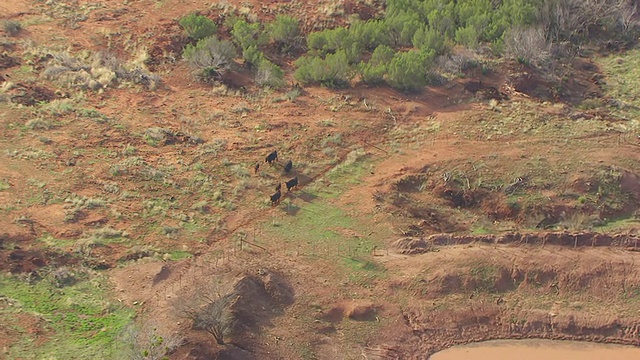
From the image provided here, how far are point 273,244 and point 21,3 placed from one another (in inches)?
867

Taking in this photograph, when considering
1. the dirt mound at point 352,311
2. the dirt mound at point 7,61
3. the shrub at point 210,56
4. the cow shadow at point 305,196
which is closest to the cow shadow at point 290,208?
the cow shadow at point 305,196

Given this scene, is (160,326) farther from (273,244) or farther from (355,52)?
(355,52)

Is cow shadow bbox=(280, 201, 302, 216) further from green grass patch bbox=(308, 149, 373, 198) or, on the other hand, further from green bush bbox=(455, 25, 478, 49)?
green bush bbox=(455, 25, 478, 49)

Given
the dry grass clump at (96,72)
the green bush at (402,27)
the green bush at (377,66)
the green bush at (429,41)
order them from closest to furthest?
the dry grass clump at (96,72) < the green bush at (377,66) < the green bush at (429,41) < the green bush at (402,27)

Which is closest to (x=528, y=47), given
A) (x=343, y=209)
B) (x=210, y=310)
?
(x=343, y=209)

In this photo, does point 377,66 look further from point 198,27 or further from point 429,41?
point 198,27

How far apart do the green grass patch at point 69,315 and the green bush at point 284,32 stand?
17433mm

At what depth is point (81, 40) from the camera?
34.6 metres

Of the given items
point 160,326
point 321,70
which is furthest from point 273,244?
point 321,70

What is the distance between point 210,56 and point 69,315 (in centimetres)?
1590

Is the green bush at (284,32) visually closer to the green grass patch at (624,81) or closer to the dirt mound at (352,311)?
the green grass patch at (624,81)

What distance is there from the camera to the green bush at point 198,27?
113 ft

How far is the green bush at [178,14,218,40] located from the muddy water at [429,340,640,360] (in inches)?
782

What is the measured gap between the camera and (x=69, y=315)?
19.6m
